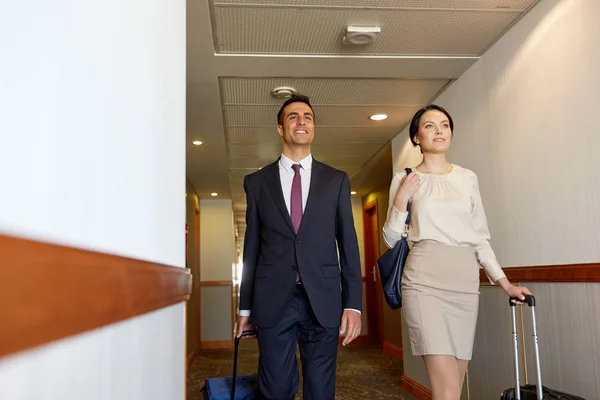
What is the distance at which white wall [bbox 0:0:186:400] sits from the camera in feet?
1.46

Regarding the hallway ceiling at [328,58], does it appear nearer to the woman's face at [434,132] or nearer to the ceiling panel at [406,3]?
the ceiling panel at [406,3]

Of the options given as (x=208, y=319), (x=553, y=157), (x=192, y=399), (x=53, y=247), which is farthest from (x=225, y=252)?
(x=53, y=247)

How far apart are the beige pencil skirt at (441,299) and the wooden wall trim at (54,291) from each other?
1.49 metres

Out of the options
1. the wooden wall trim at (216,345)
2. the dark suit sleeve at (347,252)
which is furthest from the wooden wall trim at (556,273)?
the wooden wall trim at (216,345)

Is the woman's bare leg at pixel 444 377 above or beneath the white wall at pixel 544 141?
beneath

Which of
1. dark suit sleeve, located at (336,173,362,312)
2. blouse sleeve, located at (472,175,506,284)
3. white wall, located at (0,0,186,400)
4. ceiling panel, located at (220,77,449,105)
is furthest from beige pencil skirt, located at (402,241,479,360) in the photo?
ceiling panel, located at (220,77,449,105)

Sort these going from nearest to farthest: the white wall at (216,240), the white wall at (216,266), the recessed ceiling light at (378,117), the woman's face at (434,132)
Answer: the woman's face at (434,132) → the recessed ceiling light at (378,117) → the white wall at (216,266) → the white wall at (216,240)

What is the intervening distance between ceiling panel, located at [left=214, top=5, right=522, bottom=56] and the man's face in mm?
656

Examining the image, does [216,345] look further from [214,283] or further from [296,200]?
[296,200]

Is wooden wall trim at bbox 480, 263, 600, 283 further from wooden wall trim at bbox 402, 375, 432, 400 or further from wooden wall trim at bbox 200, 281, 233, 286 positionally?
wooden wall trim at bbox 200, 281, 233, 286

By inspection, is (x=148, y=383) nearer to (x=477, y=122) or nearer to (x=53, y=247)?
(x=53, y=247)

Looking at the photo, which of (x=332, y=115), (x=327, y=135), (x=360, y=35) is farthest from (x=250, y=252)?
(x=327, y=135)

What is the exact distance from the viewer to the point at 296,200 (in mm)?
2150

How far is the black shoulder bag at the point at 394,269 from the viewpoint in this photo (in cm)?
219
